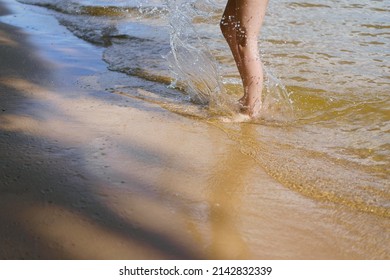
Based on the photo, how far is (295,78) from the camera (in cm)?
337

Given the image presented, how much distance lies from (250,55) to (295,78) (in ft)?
2.41

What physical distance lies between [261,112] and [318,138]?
0.47 m

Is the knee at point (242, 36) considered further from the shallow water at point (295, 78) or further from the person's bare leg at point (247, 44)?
the shallow water at point (295, 78)

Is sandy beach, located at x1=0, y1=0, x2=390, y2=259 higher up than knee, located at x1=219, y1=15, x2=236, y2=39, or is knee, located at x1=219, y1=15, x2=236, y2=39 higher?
knee, located at x1=219, y1=15, x2=236, y2=39

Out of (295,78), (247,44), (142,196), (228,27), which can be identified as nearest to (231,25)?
(228,27)

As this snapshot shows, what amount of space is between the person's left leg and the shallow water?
107 millimetres

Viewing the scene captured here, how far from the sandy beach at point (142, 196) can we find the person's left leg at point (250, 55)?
0.26 meters

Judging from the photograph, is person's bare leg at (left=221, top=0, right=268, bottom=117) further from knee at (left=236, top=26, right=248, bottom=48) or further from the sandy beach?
the sandy beach

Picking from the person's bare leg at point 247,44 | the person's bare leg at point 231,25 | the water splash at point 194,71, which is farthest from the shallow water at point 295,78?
the person's bare leg at point 231,25

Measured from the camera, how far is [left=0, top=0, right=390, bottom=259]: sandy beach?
151 cm

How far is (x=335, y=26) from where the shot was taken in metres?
4.55

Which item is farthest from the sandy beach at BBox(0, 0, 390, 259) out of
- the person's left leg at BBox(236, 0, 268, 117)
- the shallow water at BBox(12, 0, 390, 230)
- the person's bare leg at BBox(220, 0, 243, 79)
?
the person's bare leg at BBox(220, 0, 243, 79)

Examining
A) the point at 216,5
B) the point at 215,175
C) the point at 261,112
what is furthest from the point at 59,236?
the point at 216,5
